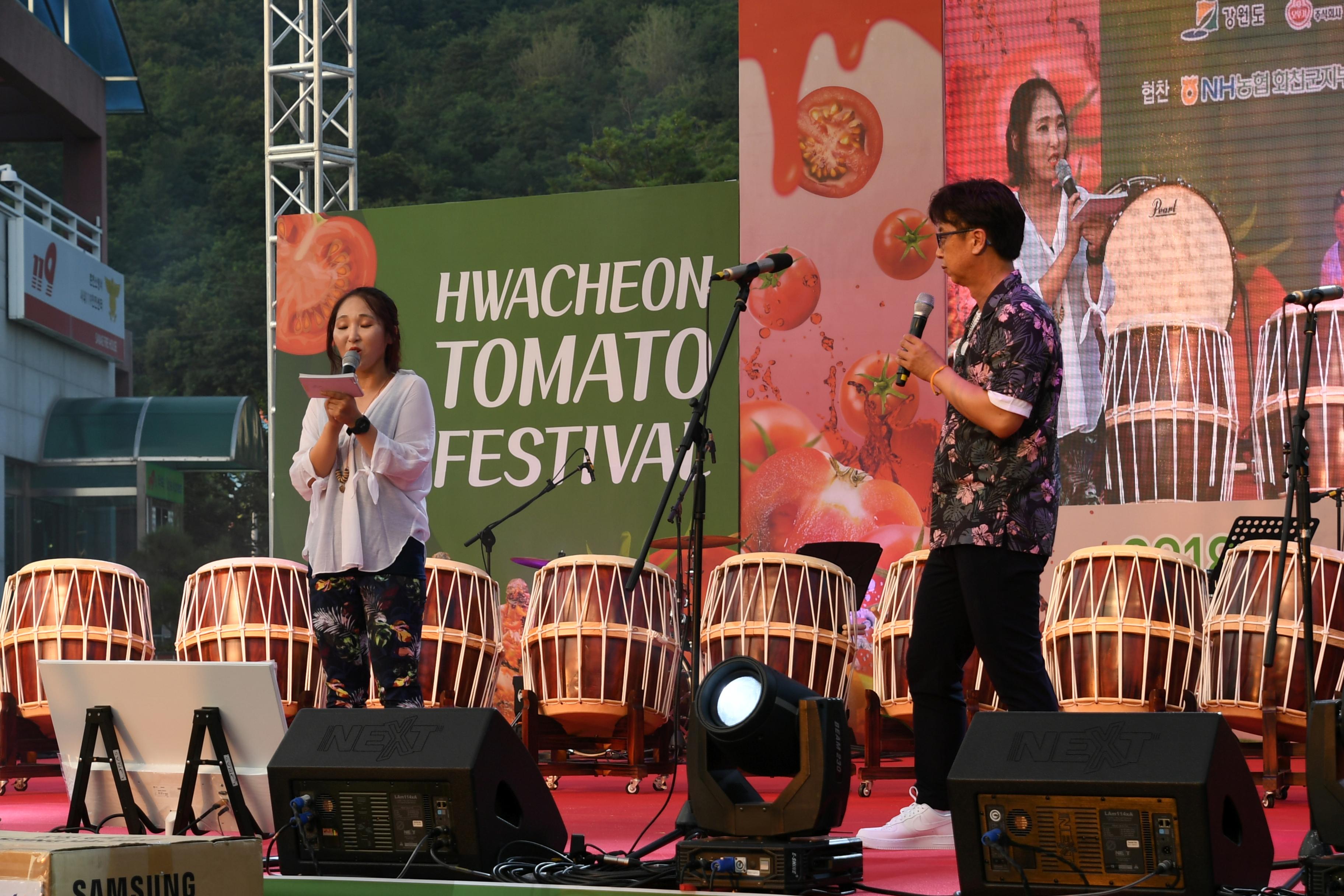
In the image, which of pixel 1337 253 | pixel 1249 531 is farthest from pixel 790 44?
pixel 1249 531

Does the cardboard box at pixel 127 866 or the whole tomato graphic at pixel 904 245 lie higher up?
the whole tomato graphic at pixel 904 245

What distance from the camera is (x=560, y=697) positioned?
5316 mm

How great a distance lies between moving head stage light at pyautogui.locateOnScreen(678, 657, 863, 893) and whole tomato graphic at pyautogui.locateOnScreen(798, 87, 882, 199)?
4.67 meters

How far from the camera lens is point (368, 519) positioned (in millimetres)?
3344

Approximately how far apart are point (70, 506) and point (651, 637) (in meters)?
14.8

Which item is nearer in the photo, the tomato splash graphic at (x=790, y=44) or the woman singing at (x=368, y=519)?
the woman singing at (x=368, y=519)

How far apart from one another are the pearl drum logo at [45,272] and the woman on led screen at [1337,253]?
13.0 metres

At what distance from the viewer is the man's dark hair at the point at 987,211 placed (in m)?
3.13

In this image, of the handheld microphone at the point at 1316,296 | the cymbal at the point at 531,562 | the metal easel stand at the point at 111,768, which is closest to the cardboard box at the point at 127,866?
the metal easel stand at the point at 111,768

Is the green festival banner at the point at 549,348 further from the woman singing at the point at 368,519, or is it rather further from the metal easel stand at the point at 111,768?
the metal easel stand at the point at 111,768

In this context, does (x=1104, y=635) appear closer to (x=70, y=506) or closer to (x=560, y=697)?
(x=560, y=697)

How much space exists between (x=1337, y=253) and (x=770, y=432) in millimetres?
2652

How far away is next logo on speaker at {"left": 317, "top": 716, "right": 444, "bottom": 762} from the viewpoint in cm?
279

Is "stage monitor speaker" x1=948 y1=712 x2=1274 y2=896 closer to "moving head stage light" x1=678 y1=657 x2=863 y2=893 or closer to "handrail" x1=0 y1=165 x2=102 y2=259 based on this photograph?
"moving head stage light" x1=678 y1=657 x2=863 y2=893
